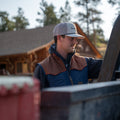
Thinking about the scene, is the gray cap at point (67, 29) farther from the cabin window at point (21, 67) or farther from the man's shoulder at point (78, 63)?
the cabin window at point (21, 67)

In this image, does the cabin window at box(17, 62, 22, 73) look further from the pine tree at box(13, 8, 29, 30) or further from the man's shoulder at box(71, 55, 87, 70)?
the pine tree at box(13, 8, 29, 30)

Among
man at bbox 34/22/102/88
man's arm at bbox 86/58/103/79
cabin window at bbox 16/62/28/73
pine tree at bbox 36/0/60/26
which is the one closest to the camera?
man at bbox 34/22/102/88

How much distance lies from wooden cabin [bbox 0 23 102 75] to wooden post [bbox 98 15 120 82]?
66.0ft

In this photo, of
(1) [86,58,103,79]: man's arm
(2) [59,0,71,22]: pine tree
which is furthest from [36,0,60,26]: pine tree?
(1) [86,58,103,79]: man's arm

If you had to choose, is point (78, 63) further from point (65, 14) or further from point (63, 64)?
point (65, 14)

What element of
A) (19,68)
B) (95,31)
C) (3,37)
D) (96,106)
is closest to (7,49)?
(19,68)

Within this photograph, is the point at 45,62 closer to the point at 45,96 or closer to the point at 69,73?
the point at 69,73

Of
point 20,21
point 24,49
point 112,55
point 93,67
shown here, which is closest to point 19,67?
point 24,49

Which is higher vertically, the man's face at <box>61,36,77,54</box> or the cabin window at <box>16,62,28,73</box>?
the man's face at <box>61,36,77,54</box>

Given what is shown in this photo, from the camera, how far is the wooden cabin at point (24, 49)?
959 inches

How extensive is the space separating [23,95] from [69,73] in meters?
2.01

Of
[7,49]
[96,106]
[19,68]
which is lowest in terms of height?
[19,68]

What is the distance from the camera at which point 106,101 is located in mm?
1621

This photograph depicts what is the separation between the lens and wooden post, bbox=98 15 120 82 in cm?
266
